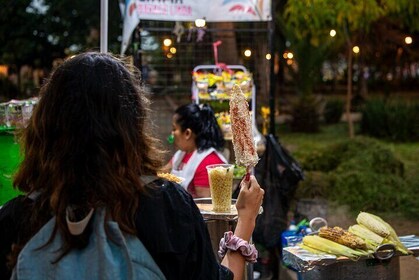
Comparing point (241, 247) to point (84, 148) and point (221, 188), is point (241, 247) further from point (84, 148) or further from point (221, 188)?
point (221, 188)

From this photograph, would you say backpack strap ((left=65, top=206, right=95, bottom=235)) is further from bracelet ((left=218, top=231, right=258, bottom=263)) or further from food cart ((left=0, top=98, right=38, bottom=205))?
food cart ((left=0, top=98, right=38, bottom=205))

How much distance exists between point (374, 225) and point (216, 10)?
3.58m

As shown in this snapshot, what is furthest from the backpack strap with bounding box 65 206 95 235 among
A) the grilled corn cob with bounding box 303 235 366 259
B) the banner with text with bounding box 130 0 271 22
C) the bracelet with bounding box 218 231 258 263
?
the banner with text with bounding box 130 0 271 22

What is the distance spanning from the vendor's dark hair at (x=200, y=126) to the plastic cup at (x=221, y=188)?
147 cm

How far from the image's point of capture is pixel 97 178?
1633mm

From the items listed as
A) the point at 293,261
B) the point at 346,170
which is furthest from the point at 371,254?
the point at 346,170

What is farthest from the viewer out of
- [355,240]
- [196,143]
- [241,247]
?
[196,143]

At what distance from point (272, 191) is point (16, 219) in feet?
14.4

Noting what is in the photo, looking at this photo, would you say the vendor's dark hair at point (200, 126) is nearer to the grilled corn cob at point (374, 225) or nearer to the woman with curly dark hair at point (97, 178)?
the grilled corn cob at point (374, 225)

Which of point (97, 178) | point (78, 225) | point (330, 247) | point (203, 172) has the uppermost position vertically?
point (97, 178)

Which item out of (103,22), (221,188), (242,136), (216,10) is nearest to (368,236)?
(221,188)

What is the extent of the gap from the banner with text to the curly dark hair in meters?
4.58

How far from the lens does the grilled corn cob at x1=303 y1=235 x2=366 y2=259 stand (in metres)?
3.07

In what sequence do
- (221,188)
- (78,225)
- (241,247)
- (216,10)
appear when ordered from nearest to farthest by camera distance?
(78,225) < (241,247) < (221,188) < (216,10)
